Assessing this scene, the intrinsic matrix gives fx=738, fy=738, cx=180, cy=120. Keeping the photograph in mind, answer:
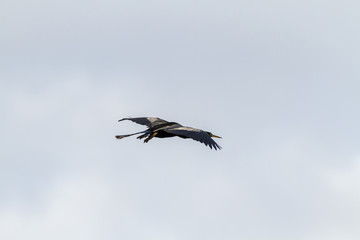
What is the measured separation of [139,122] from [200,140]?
655cm

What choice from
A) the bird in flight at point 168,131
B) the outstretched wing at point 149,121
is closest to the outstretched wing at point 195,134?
the bird in flight at point 168,131

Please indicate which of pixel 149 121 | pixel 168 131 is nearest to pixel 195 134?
pixel 168 131

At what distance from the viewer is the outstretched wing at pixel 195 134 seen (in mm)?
30859

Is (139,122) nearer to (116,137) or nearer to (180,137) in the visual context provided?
(116,137)

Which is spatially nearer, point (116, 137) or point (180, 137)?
point (180, 137)

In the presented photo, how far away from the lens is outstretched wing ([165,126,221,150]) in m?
30.9

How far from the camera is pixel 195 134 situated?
3206cm

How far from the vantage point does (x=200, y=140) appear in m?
31.3

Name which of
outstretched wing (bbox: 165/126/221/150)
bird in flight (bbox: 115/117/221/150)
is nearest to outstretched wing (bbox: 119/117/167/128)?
bird in flight (bbox: 115/117/221/150)

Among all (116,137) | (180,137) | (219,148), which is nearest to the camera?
(219,148)

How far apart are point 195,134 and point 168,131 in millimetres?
2124

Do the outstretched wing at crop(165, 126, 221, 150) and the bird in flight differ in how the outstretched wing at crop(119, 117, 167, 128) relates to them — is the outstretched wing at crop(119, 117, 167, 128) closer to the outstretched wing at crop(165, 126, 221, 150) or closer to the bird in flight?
the bird in flight

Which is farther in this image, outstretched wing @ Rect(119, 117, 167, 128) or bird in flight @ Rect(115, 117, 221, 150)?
outstretched wing @ Rect(119, 117, 167, 128)

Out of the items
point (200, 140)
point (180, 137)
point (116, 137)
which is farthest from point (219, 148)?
point (116, 137)
